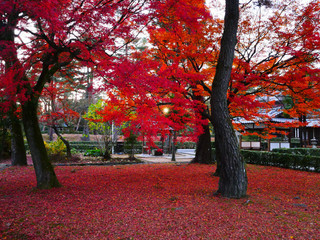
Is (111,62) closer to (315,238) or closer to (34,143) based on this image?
(34,143)

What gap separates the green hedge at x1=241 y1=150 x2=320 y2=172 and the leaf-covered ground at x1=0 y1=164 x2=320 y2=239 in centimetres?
430

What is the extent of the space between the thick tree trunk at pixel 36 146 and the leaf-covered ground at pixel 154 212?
32 centimetres

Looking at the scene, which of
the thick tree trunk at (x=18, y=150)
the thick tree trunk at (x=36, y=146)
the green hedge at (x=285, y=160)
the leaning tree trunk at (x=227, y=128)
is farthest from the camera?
the thick tree trunk at (x=18, y=150)

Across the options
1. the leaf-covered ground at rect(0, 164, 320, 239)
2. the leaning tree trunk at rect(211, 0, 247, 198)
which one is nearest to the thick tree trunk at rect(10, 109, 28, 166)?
the leaf-covered ground at rect(0, 164, 320, 239)

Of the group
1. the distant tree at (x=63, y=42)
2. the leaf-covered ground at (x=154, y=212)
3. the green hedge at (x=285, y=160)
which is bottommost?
the leaf-covered ground at (x=154, y=212)

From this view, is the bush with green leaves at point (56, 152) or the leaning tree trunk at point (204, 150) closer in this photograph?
the leaning tree trunk at point (204, 150)

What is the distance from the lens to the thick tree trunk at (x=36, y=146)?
5891 millimetres

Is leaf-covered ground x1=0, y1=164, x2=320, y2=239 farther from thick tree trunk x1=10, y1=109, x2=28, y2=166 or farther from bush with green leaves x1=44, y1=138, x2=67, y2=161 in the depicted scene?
bush with green leaves x1=44, y1=138, x2=67, y2=161

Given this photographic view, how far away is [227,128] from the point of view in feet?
17.7

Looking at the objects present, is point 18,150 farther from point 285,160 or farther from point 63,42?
point 285,160

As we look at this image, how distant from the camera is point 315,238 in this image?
317 centimetres

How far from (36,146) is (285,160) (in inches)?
433

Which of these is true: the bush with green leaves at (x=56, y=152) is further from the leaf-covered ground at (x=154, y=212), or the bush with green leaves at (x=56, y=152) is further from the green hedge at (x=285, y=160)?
the green hedge at (x=285, y=160)

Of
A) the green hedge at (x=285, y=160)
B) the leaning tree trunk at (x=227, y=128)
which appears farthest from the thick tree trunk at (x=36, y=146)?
the green hedge at (x=285, y=160)
